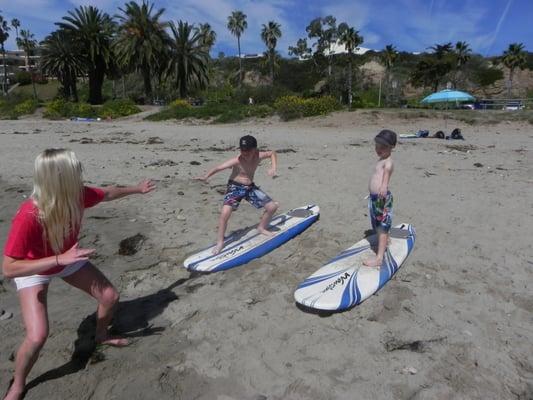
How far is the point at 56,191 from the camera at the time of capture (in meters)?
2.51

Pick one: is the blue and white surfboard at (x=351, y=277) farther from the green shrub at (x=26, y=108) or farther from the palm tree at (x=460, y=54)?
the palm tree at (x=460, y=54)

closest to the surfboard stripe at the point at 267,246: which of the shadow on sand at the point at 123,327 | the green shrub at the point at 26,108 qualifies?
the shadow on sand at the point at 123,327

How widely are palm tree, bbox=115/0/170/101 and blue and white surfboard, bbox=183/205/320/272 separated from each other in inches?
1451

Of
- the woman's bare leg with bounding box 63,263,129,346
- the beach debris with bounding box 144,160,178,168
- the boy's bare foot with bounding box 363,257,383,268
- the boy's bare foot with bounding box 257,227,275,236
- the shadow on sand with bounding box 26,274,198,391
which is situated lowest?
the shadow on sand with bounding box 26,274,198,391

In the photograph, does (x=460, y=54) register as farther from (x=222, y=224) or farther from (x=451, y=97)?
(x=222, y=224)

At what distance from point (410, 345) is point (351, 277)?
3.30 feet

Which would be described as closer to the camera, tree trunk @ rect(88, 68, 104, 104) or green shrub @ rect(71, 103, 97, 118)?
green shrub @ rect(71, 103, 97, 118)

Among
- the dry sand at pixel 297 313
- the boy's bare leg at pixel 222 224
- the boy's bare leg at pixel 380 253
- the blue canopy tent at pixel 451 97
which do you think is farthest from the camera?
the blue canopy tent at pixel 451 97

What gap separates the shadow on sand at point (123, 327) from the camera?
301 centimetres

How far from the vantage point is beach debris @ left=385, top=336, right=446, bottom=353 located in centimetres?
310

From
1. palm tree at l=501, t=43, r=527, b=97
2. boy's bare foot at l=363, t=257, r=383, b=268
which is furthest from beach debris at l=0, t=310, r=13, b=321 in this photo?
palm tree at l=501, t=43, r=527, b=97

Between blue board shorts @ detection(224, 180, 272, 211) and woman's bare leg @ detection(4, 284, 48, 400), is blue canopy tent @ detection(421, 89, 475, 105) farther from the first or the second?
woman's bare leg @ detection(4, 284, 48, 400)

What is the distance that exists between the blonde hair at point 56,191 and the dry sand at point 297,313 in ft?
3.60

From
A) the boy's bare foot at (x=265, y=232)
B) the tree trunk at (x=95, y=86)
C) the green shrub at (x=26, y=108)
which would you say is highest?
the tree trunk at (x=95, y=86)
